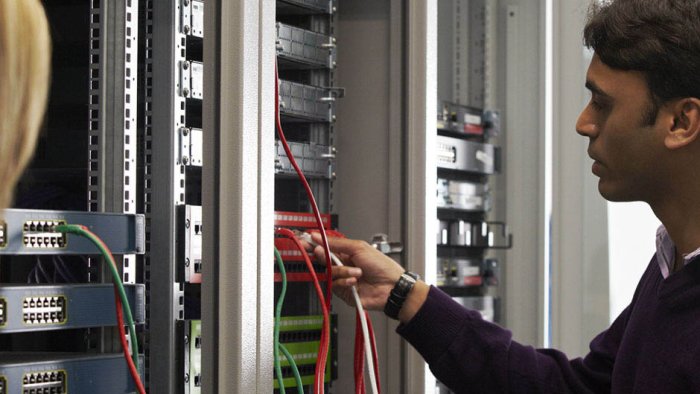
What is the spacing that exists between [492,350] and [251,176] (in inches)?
21.6

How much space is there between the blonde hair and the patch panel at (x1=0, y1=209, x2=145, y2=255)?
0.04 m

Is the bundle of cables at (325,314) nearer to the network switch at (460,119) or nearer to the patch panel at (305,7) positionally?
the patch panel at (305,7)

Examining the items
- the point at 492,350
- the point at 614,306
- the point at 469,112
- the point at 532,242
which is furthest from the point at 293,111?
the point at 614,306

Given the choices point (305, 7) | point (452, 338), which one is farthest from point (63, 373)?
point (305, 7)

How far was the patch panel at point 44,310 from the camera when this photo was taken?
4.62 feet

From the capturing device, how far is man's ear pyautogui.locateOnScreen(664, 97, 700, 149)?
141 cm

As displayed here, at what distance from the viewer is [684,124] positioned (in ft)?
4.70

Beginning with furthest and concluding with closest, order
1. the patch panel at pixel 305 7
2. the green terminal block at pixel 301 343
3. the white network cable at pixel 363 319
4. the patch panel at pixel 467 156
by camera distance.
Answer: the patch panel at pixel 467 156, the patch panel at pixel 305 7, the green terminal block at pixel 301 343, the white network cable at pixel 363 319

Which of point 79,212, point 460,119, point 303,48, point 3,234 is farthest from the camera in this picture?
point 460,119

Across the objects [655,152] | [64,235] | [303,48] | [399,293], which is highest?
[303,48]

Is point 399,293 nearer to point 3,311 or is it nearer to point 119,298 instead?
point 119,298

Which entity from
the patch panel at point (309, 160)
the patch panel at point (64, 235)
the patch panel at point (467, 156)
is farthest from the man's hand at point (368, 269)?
the patch panel at point (467, 156)

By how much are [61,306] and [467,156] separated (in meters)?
1.51

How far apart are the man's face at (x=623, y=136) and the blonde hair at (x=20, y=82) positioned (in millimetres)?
804
